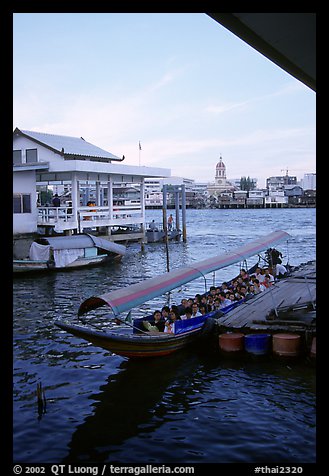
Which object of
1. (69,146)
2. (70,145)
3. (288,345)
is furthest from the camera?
(70,145)

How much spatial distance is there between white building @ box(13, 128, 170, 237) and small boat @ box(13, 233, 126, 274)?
2111 mm

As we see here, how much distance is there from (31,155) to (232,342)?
25.5 m

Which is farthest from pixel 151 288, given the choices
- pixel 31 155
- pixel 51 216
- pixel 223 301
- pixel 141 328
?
pixel 31 155

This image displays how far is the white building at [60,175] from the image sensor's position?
31.5 m

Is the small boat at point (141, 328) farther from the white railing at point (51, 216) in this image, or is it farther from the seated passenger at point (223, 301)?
the white railing at point (51, 216)

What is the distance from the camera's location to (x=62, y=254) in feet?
94.2

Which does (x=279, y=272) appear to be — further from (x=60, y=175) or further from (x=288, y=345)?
(x=60, y=175)

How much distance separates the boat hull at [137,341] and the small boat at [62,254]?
620 inches

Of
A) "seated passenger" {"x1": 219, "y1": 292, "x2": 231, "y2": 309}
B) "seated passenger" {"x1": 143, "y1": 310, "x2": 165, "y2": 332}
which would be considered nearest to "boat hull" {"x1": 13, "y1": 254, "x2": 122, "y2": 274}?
"seated passenger" {"x1": 219, "y1": 292, "x2": 231, "y2": 309}

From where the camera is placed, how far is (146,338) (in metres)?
12.8

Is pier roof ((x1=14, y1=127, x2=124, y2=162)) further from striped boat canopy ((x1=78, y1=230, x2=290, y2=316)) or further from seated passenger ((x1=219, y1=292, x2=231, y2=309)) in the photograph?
seated passenger ((x1=219, y1=292, x2=231, y2=309))
